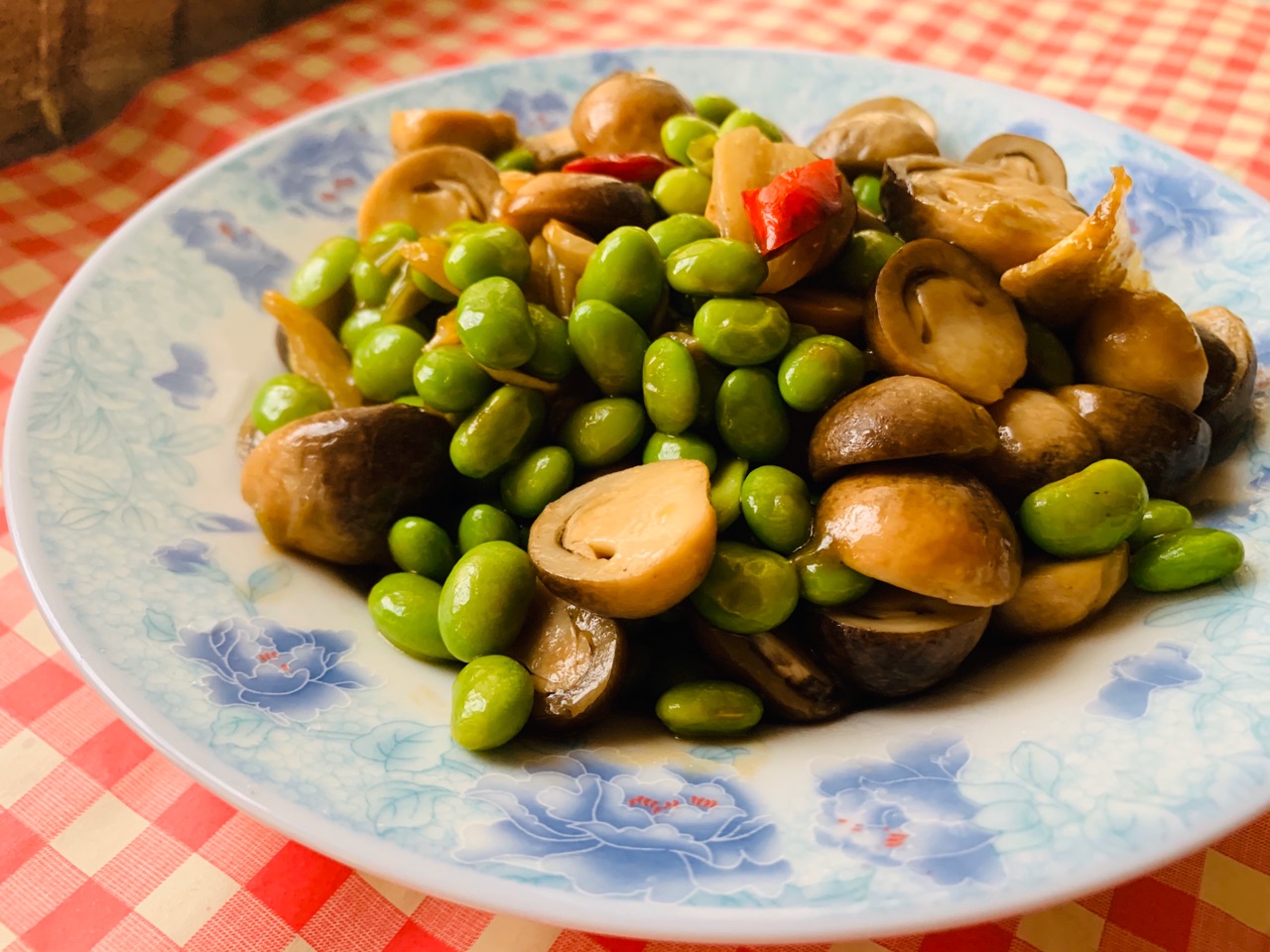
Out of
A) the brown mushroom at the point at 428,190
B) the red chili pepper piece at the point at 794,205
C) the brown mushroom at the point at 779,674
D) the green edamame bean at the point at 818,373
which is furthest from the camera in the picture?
the brown mushroom at the point at 428,190

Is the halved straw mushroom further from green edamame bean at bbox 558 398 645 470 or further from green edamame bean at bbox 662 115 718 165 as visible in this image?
green edamame bean at bbox 662 115 718 165

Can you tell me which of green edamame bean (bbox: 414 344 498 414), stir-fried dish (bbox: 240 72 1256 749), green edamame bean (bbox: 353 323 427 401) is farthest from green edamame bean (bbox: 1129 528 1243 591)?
green edamame bean (bbox: 353 323 427 401)

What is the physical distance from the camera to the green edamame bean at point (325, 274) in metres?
2.56

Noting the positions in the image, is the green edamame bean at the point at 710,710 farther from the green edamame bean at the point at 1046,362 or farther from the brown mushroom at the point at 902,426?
the green edamame bean at the point at 1046,362

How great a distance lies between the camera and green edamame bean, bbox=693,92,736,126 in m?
2.87

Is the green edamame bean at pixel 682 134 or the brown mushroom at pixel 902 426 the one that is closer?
the brown mushroom at pixel 902 426

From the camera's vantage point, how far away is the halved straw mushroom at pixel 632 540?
1.77m

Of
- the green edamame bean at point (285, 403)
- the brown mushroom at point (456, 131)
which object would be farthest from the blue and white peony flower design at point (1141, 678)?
the brown mushroom at point (456, 131)

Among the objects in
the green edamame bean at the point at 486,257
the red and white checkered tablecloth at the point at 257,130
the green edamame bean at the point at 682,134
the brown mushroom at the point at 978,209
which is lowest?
the red and white checkered tablecloth at the point at 257,130

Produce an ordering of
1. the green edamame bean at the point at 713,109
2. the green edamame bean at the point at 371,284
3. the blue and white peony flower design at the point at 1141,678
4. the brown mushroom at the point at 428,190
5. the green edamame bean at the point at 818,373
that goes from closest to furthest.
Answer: the blue and white peony flower design at the point at 1141,678 < the green edamame bean at the point at 818,373 < the green edamame bean at the point at 371,284 < the brown mushroom at the point at 428,190 < the green edamame bean at the point at 713,109

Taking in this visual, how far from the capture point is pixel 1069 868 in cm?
130

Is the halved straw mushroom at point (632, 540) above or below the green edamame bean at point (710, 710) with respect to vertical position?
above

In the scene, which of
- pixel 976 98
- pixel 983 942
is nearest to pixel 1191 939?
pixel 983 942

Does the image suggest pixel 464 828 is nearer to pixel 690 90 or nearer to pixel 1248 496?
pixel 1248 496
